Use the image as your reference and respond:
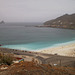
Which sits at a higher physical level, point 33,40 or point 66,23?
point 66,23

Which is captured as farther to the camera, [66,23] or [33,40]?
[66,23]

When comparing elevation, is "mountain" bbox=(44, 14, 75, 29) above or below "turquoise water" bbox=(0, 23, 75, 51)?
above

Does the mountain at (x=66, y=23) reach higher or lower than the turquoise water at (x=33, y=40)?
higher

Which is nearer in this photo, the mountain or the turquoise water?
the turquoise water

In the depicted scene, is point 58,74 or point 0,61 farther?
point 0,61

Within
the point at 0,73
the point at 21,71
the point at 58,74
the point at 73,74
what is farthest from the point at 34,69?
the point at 73,74

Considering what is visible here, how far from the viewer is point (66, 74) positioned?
8883 millimetres

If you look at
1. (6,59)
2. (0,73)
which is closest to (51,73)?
(0,73)

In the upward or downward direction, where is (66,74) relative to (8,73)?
downward

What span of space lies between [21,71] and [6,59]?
5292mm

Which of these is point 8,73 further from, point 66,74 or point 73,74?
point 73,74

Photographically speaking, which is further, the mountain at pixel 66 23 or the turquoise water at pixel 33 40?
the mountain at pixel 66 23

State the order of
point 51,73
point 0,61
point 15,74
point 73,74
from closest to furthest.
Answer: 1. point 15,74
2. point 51,73
3. point 73,74
4. point 0,61

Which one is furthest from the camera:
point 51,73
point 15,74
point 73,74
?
point 73,74
